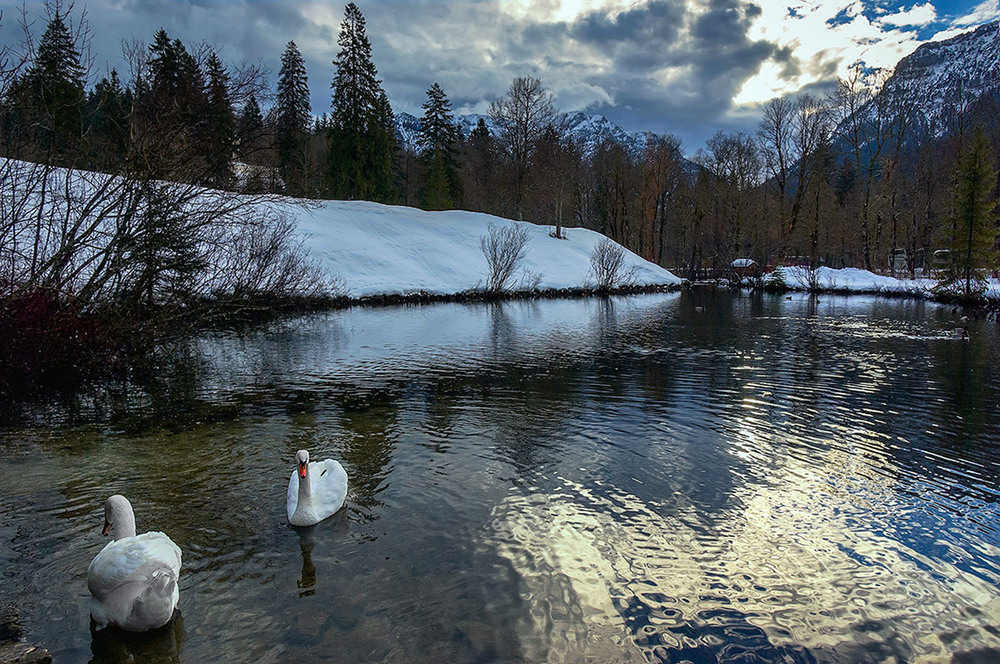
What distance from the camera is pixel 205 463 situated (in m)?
7.48

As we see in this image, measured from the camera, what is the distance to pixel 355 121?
48281 mm

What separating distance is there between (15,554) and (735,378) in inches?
522

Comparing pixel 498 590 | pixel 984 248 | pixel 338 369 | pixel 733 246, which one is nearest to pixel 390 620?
pixel 498 590

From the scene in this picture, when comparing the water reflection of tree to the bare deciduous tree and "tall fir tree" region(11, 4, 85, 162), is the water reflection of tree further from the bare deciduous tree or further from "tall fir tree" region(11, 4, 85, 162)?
the bare deciduous tree

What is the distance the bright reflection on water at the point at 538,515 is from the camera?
164 inches

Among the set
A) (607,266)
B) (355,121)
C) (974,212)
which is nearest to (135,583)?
(974,212)

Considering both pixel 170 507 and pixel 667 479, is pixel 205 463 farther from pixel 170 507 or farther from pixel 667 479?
pixel 667 479

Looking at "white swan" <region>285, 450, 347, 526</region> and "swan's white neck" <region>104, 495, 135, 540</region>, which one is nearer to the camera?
"swan's white neck" <region>104, 495, 135, 540</region>

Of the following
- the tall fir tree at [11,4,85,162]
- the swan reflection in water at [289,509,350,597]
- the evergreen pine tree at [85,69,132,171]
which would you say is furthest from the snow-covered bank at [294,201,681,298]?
the swan reflection in water at [289,509,350,597]

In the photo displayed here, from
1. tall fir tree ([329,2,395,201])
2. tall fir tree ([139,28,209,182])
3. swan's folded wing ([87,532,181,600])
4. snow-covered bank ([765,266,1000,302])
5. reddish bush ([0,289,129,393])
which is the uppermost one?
tall fir tree ([329,2,395,201])

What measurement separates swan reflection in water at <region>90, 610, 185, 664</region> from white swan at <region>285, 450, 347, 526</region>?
5.16 ft

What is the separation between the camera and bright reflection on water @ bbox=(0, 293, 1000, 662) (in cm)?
418

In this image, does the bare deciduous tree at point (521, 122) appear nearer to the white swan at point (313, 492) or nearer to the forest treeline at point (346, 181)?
the forest treeline at point (346, 181)

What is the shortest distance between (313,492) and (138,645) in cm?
209
